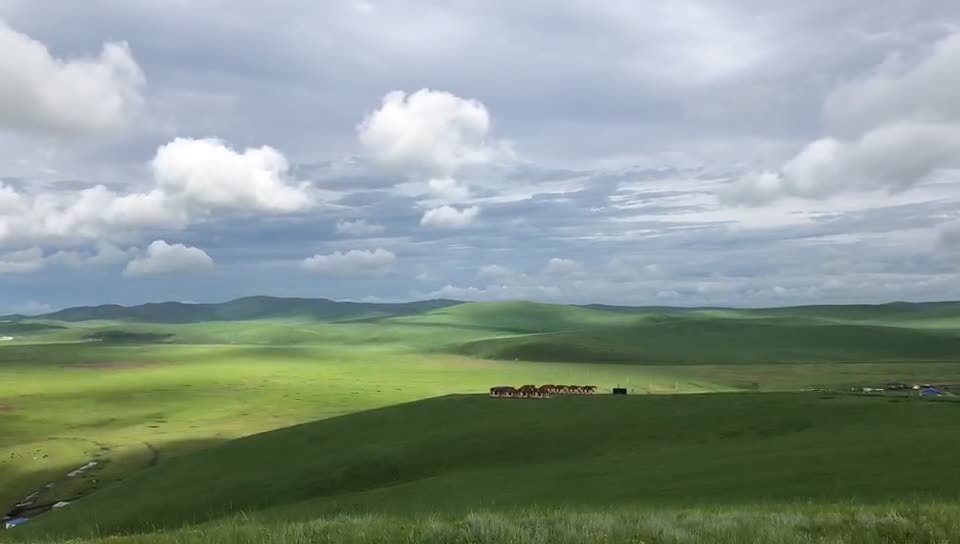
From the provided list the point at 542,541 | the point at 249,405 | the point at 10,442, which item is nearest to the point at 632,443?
the point at 542,541

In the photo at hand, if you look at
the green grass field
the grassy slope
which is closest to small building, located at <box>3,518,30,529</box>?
the green grass field

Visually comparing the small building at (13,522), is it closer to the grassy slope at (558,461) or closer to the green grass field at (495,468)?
the green grass field at (495,468)

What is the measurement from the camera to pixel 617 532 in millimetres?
11734

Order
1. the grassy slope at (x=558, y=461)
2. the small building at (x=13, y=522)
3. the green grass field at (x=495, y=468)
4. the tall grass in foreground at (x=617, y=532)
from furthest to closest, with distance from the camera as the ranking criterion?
the small building at (x=13, y=522) < the grassy slope at (x=558, y=461) < the green grass field at (x=495, y=468) < the tall grass in foreground at (x=617, y=532)

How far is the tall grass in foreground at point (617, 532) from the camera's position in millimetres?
10914

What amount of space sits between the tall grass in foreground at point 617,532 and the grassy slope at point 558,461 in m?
9.73

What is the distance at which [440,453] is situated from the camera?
4656 cm

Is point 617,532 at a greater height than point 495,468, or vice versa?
point 617,532

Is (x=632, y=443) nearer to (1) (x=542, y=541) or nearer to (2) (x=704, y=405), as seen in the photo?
(2) (x=704, y=405)

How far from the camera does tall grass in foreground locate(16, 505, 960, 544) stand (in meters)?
10.9

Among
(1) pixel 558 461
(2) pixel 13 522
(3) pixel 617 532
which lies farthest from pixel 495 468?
(3) pixel 617 532

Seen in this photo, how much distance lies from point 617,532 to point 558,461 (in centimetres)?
3075

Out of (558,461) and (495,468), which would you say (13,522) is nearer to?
(495,468)

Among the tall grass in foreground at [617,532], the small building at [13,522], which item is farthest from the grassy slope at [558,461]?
the tall grass in foreground at [617,532]
